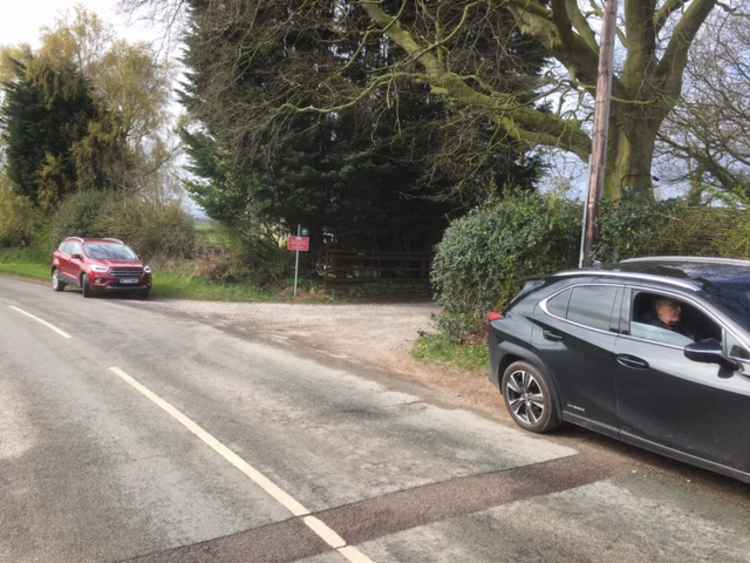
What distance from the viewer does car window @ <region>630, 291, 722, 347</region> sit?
178 inches

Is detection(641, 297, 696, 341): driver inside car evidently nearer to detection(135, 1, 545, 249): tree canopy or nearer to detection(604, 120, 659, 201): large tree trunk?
detection(604, 120, 659, 201): large tree trunk

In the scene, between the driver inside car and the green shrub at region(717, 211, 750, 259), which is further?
the green shrub at region(717, 211, 750, 259)

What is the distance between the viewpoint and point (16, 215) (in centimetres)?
3438

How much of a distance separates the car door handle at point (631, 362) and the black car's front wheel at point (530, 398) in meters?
0.86

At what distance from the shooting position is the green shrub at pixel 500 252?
29.9 feet

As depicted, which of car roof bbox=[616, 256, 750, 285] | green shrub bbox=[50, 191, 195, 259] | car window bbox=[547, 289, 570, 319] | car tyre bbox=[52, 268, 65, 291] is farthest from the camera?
green shrub bbox=[50, 191, 195, 259]

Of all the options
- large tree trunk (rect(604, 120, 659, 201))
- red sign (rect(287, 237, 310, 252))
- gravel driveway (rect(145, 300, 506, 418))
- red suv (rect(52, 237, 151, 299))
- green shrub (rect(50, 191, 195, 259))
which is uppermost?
large tree trunk (rect(604, 120, 659, 201))

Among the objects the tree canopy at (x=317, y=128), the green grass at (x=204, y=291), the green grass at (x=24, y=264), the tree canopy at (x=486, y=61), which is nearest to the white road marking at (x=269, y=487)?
the tree canopy at (x=486, y=61)

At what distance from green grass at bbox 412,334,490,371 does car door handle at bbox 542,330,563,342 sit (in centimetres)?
298

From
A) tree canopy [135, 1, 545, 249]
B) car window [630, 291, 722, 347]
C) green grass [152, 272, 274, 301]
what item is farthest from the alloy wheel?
green grass [152, 272, 274, 301]

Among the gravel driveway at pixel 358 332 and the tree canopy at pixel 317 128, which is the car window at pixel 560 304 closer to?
the gravel driveway at pixel 358 332

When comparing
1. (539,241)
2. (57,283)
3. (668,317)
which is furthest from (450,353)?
(57,283)

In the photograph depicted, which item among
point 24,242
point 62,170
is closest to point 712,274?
point 62,170

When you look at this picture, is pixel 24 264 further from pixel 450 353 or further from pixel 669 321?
pixel 669 321
